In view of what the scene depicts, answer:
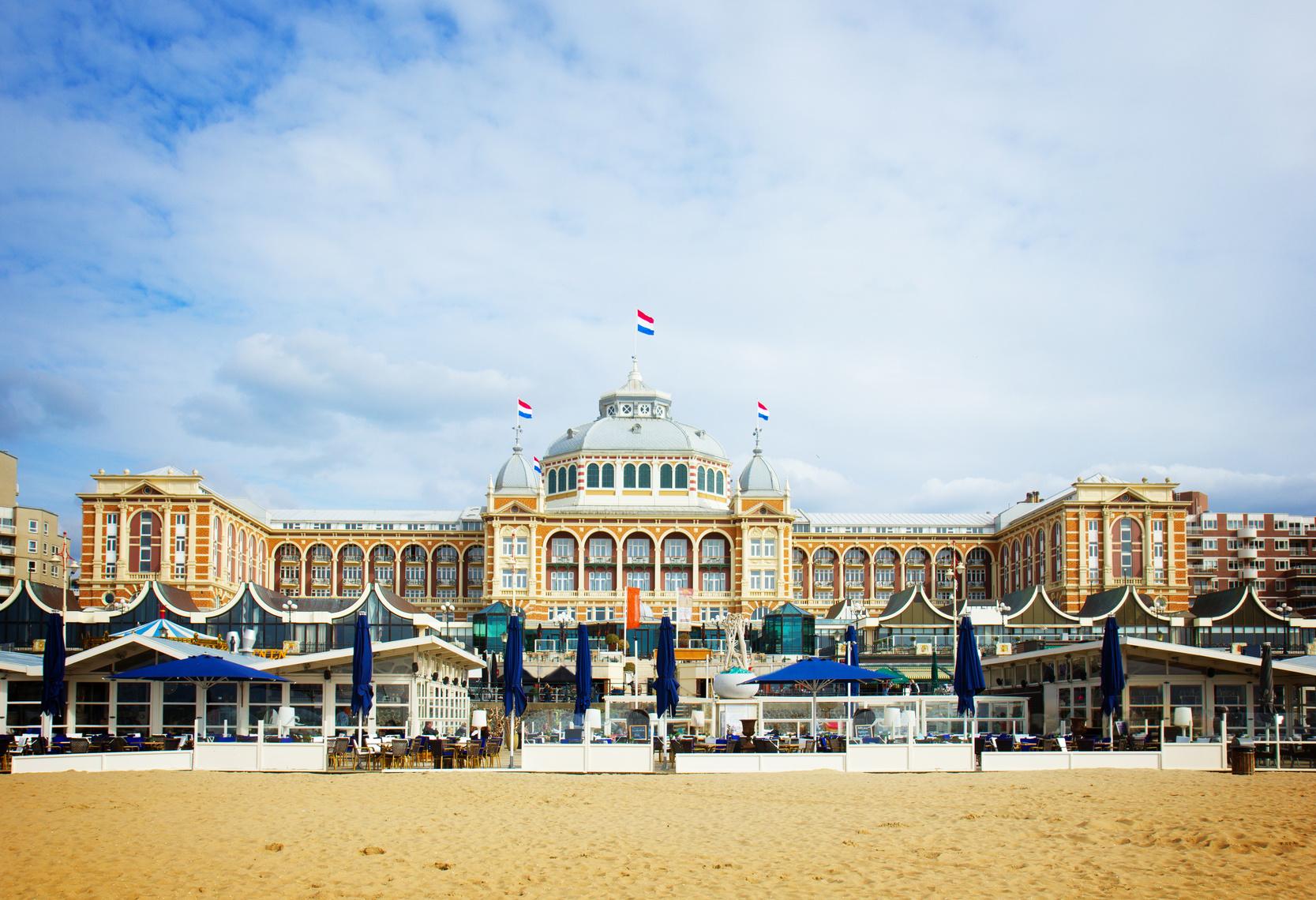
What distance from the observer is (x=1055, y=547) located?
94.7 meters

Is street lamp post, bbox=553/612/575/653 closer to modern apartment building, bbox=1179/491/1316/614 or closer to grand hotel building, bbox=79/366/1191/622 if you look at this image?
grand hotel building, bbox=79/366/1191/622

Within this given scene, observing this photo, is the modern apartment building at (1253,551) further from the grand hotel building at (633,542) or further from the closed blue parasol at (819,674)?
the closed blue parasol at (819,674)

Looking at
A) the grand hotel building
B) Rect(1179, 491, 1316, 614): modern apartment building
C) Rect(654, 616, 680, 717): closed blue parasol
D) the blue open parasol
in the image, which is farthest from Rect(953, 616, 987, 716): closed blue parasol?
Rect(1179, 491, 1316, 614): modern apartment building

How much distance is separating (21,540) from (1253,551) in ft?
319

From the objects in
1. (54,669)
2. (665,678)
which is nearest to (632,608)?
(665,678)

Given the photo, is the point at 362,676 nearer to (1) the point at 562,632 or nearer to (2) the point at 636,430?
(1) the point at 562,632

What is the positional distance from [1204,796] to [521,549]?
243ft

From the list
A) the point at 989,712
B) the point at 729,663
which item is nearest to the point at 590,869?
the point at 989,712

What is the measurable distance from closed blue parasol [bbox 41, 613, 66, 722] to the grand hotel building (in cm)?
5588

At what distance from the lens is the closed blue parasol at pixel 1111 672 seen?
3691 cm

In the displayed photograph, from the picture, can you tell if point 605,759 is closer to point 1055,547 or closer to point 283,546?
point 1055,547

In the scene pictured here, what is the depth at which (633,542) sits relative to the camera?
333 feet

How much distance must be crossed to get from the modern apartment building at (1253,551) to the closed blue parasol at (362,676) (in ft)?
323

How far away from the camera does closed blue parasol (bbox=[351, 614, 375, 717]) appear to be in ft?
117
